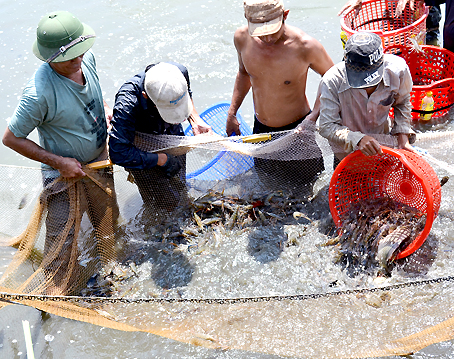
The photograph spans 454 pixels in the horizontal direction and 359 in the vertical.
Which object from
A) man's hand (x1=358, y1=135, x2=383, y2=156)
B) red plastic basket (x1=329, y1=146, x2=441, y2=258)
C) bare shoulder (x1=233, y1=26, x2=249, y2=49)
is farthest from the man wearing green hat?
man's hand (x1=358, y1=135, x2=383, y2=156)

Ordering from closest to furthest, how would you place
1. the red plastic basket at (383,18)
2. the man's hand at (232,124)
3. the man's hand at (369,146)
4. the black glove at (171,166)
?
the man's hand at (369,146) < the black glove at (171,166) < the man's hand at (232,124) < the red plastic basket at (383,18)

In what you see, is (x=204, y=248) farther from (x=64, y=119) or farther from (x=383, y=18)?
(x=383, y=18)

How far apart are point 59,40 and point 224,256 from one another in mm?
2436

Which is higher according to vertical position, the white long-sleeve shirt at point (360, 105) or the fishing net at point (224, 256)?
the white long-sleeve shirt at point (360, 105)

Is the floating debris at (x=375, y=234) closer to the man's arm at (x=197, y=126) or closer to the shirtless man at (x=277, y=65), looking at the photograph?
the shirtless man at (x=277, y=65)

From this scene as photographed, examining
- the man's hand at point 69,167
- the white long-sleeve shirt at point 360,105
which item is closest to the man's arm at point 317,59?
the white long-sleeve shirt at point 360,105

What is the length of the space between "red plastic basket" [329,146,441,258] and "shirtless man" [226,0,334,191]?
1.50 feet

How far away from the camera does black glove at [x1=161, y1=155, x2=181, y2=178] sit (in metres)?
4.31

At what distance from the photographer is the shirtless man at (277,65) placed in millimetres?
3967

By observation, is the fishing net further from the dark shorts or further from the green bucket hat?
the green bucket hat

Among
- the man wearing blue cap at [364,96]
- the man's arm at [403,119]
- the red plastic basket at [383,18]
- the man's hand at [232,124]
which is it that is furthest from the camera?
the red plastic basket at [383,18]

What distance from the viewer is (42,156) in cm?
382

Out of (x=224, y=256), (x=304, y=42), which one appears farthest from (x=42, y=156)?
(x=304, y=42)

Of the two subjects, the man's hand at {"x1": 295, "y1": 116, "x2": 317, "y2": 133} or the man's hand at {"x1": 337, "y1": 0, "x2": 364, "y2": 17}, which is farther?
the man's hand at {"x1": 337, "y1": 0, "x2": 364, "y2": 17}
